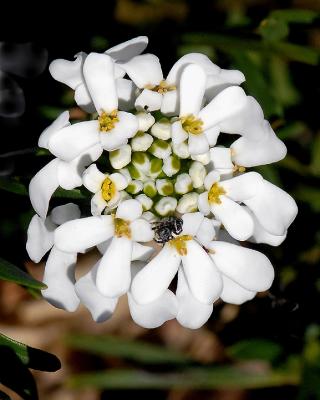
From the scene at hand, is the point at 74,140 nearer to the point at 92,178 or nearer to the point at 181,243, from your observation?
the point at 92,178

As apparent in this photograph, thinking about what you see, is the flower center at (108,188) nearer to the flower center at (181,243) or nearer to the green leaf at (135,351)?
the flower center at (181,243)

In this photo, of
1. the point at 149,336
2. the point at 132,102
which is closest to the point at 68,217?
the point at 132,102

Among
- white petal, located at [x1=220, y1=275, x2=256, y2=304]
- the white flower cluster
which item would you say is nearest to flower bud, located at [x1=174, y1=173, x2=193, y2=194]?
the white flower cluster

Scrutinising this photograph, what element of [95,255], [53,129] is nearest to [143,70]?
[53,129]

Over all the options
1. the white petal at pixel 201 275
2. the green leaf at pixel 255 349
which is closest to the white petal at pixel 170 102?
the white petal at pixel 201 275

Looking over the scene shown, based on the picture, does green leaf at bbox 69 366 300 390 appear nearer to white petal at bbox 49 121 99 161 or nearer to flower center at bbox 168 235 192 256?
flower center at bbox 168 235 192 256
